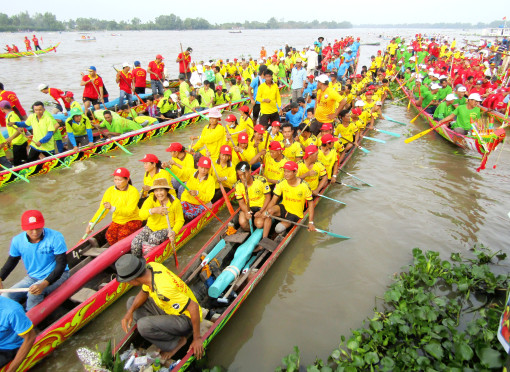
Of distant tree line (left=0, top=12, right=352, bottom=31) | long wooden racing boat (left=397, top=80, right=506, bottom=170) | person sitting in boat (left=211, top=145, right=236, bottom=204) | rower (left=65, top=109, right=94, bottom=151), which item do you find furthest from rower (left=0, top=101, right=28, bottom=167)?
distant tree line (left=0, top=12, right=352, bottom=31)

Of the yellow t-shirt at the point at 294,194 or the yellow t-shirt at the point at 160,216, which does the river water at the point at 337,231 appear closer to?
the yellow t-shirt at the point at 294,194

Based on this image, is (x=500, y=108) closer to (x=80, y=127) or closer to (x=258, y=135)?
(x=258, y=135)

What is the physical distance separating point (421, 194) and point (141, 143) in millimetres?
9586

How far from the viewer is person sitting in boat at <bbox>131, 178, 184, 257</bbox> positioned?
16.5ft

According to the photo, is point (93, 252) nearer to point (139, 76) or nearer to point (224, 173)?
point (224, 173)

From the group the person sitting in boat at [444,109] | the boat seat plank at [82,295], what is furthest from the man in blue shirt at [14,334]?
the person sitting in boat at [444,109]

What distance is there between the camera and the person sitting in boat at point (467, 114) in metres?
9.89

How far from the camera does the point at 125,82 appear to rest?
12539mm

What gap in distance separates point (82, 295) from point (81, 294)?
0.03 m

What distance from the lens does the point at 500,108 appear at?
13.2 metres

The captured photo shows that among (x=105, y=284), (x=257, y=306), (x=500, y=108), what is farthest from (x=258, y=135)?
(x=500, y=108)

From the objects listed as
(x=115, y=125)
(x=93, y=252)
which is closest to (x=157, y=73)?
(x=115, y=125)

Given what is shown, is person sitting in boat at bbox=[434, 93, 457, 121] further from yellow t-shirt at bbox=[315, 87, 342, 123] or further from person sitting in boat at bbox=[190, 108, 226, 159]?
person sitting in boat at bbox=[190, 108, 226, 159]

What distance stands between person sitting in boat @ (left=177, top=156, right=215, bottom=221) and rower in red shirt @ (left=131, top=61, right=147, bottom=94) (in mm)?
9233
